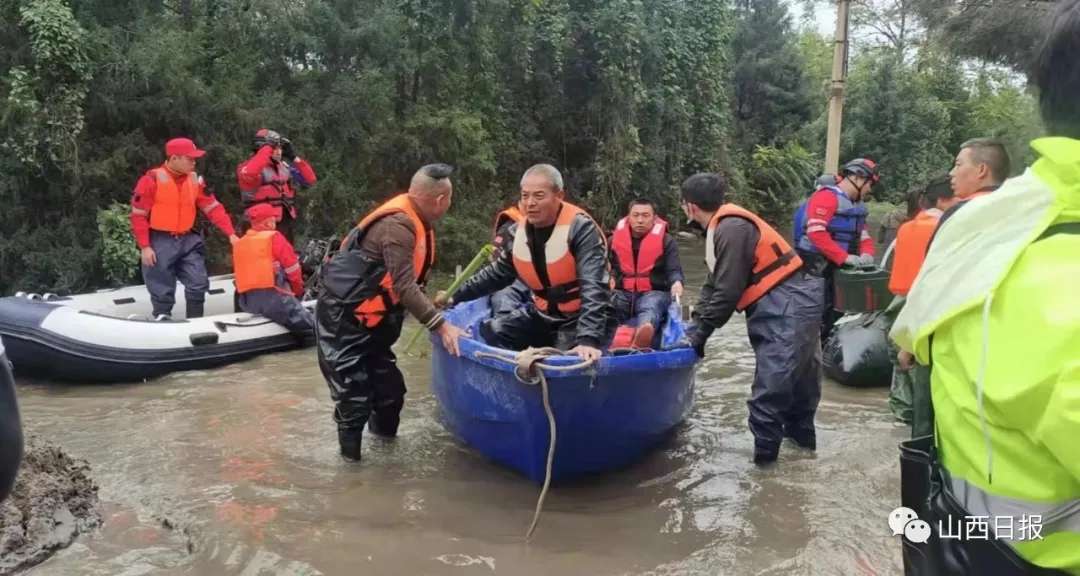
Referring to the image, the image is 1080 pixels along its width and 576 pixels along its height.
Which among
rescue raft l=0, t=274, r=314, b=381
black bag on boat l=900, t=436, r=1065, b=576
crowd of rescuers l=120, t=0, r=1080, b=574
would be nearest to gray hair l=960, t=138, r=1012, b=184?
crowd of rescuers l=120, t=0, r=1080, b=574

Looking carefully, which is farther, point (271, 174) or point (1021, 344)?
point (271, 174)

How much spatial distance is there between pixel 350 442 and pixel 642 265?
8.68 ft

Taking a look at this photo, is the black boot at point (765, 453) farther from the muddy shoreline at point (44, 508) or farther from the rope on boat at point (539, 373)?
the muddy shoreline at point (44, 508)

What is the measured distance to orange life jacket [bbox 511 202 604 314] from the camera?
4574mm

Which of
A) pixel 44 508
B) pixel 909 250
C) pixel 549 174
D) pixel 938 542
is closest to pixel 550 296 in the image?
pixel 549 174

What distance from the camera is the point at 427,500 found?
13.8 ft

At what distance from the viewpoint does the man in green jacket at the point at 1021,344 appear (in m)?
1.03

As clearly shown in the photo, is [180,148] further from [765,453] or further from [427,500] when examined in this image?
[765,453]

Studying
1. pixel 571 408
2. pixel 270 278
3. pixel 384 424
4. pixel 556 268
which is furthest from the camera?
pixel 270 278

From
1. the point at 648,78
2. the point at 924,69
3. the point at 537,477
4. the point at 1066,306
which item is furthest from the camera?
the point at 924,69

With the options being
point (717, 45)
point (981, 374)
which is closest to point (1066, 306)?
point (981, 374)

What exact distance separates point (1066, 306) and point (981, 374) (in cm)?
13

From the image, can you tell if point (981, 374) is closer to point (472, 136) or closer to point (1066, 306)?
point (1066, 306)

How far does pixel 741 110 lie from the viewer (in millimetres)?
23078
